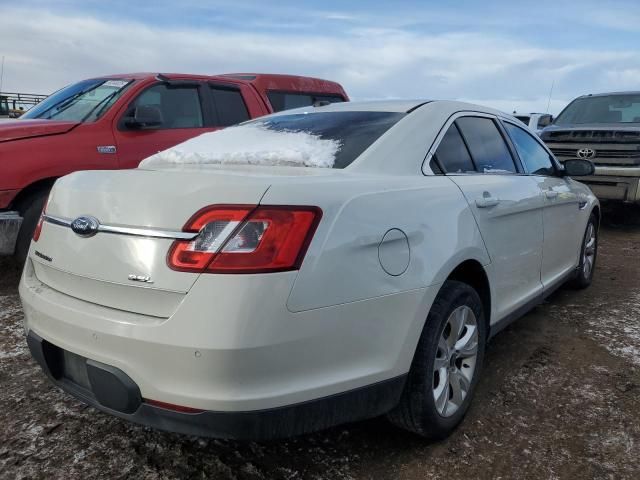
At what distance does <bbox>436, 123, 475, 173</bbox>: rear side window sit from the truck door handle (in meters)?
0.19

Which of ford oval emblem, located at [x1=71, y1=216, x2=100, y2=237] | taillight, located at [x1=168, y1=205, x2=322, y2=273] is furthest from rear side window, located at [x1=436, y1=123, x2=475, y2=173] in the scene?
ford oval emblem, located at [x1=71, y1=216, x2=100, y2=237]

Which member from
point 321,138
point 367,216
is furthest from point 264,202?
point 321,138

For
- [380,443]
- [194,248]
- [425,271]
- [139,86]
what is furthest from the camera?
[139,86]

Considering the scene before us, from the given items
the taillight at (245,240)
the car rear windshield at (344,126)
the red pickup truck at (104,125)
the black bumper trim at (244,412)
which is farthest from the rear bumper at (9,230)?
the taillight at (245,240)

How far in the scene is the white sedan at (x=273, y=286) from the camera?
1.80 meters

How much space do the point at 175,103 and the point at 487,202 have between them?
371cm

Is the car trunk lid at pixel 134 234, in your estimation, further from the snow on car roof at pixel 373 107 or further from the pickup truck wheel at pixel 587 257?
the pickup truck wheel at pixel 587 257

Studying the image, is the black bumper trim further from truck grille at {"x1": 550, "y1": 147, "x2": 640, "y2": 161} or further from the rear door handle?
truck grille at {"x1": 550, "y1": 147, "x2": 640, "y2": 161}

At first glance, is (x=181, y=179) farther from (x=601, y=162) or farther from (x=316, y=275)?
(x=601, y=162)

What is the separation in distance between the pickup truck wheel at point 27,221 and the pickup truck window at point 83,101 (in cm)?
92

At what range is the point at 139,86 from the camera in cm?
517

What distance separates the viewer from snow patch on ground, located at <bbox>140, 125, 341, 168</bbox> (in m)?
2.54

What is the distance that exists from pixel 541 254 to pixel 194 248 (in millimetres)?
2485

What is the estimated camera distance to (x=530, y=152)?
12.7ft
